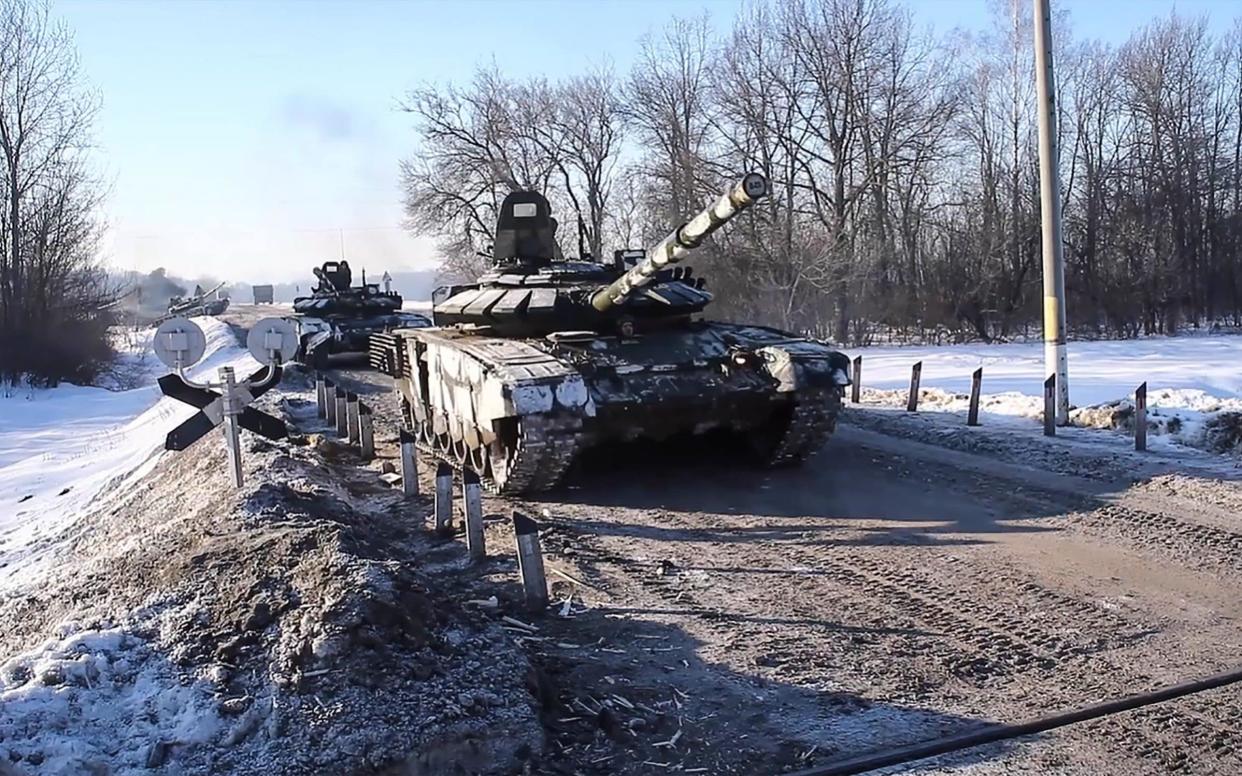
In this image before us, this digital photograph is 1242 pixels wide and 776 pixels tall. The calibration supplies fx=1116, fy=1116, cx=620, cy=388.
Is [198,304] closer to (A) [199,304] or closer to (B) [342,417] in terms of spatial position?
(A) [199,304]

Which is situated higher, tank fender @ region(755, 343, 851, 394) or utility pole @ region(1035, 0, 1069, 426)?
utility pole @ region(1035, 0, 1069, 426)

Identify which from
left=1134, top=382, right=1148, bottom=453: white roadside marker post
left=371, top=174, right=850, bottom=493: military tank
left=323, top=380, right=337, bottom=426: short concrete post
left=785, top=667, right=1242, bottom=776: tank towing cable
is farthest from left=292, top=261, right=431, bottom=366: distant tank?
left=785, top=667, right=1242, bottom=776: tank towing cable

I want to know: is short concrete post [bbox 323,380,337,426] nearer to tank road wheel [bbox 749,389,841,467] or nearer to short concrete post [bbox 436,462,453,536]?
tank road wheel [bbox 749,389,841,467]

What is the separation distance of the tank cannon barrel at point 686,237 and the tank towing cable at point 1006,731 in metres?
3.83

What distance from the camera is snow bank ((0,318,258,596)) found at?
1119cm

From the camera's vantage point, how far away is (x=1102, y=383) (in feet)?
55.7

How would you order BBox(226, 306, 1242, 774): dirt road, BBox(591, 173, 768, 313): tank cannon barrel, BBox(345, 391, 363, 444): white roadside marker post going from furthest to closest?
BBox(345, 391, 363, 444): white roadside marker post
BBox(591, 173, 768, 313): tank cannon barrel
BBox(226, 306, 1242, 774): dirt road

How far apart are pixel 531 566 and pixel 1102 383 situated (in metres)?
13.3

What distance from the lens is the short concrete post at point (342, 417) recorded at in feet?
47.3

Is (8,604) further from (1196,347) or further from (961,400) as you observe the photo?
(1196,347)

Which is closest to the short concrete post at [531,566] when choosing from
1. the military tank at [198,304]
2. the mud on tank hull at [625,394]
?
the mud on tank hull at [625,394]

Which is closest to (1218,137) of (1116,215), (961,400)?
(1116,215)

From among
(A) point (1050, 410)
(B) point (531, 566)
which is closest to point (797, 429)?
(A) point (1050, 410)

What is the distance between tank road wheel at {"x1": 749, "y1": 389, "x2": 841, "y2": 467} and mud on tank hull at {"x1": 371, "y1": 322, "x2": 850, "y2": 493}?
0.01 m
